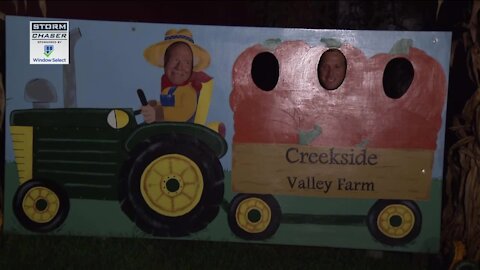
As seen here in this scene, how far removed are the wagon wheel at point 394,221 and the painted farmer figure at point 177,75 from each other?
1395 millimetres

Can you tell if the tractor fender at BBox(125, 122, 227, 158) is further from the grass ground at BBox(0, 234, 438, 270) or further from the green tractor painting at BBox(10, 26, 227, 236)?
the grass ground at BBox(0, 234, 438, 270)

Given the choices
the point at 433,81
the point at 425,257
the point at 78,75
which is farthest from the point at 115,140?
the point at 425,257

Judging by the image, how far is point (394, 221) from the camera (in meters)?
4.18

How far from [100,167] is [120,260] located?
2.77ft

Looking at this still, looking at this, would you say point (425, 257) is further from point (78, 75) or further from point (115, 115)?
point (78, 75)

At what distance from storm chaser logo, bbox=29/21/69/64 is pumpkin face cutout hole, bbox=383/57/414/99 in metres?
2.26

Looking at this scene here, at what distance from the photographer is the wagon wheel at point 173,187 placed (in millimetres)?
4227

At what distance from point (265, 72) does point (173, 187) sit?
50.0 inches

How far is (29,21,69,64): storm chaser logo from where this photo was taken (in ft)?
13.8

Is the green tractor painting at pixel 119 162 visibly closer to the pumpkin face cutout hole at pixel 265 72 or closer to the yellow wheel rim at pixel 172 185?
the yellow wheel rim at pixel 172 185

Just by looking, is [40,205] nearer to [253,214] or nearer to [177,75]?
[177,75]

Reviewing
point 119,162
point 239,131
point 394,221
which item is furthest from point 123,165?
point 394,221

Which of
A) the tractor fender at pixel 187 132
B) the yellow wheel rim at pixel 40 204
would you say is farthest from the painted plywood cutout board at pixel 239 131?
the yellow wheel rim at pixel 40 204

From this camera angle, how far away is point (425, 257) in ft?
15.4
